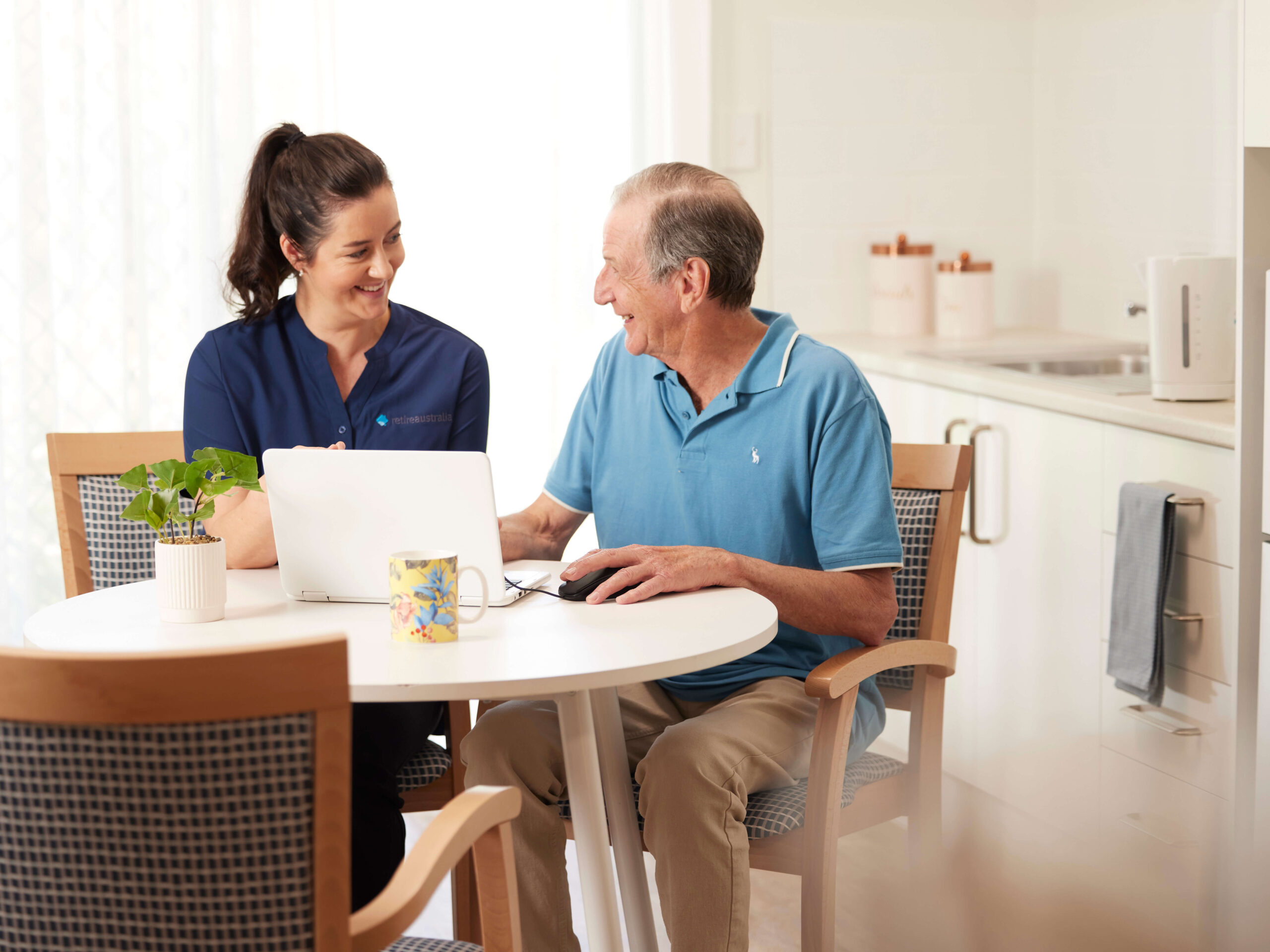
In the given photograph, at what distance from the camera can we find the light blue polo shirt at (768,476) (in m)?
1.86

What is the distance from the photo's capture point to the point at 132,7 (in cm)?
307

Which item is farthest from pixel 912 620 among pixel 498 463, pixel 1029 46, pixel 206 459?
pixel 1029 46

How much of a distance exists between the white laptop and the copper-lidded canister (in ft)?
7.55

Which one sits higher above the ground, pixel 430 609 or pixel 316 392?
pixel 316 392

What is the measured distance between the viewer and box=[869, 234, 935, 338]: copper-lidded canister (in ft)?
12.1

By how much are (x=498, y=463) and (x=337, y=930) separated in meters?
2.51

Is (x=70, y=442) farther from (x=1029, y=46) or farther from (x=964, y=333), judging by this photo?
(x=1029, y=46)

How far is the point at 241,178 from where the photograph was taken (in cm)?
322

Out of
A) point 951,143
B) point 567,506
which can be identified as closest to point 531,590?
point 567,506

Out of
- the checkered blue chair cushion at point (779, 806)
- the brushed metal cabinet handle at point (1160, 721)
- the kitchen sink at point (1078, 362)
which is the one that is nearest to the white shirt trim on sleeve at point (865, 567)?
the checkered blue chair cushion at point (779, 806)

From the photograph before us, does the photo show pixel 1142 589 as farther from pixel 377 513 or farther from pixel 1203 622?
pixel 377 513

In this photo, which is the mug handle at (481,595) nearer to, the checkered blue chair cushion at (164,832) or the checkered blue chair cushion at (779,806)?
the checkered blue chair cushion at (779,806)

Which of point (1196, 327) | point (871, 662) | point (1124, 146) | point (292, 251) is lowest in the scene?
point (871, 662)

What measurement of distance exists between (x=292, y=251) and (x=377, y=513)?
69 cm
